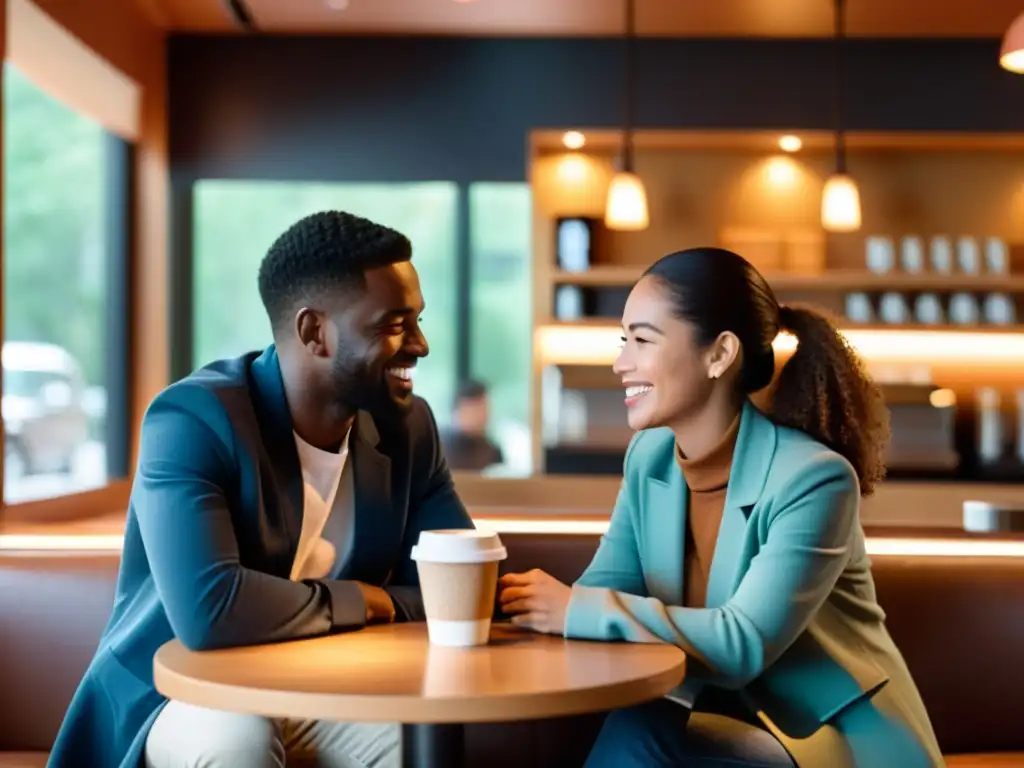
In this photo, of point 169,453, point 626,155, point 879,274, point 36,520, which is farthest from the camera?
point 879,274

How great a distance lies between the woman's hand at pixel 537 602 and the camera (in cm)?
175

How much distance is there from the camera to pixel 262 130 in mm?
6285

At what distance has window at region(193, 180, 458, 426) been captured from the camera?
6344 mm

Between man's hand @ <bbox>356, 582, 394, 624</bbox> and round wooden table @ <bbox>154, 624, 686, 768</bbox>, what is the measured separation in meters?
0.07

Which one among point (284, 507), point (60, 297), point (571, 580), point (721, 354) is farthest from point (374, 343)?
point (60, 297)

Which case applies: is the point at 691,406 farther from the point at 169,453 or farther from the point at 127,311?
the point at 127,311

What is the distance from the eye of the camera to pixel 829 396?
1.93 m

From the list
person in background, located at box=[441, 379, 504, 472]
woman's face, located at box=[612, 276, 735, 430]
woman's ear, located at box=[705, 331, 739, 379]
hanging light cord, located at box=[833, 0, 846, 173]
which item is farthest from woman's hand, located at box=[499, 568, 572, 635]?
person in background, located at box=[441, 379, 504, 472]

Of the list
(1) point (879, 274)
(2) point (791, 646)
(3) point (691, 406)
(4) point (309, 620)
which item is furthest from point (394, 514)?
(1) point (879, 274)

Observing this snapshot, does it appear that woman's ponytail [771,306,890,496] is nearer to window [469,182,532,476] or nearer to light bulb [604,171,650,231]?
light bulb [604,171,650,231]

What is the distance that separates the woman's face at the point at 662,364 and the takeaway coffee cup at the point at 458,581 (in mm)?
359

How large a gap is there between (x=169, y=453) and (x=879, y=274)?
472 cm

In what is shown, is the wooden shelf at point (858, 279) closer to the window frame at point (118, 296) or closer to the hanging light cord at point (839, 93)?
the hanging light cord at point (839, 93)

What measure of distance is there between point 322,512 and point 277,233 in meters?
4.57
